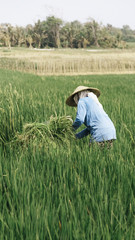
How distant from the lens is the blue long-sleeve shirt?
8.50ft

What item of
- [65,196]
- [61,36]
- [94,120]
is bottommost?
[65,196]

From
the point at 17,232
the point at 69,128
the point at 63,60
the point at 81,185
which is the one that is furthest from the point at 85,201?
the point at 63,60

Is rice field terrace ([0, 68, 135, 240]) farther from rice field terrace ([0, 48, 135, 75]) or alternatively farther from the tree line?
the tree line

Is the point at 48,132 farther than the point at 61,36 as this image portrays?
No

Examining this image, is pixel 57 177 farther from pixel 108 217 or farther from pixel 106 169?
pixel 108 217

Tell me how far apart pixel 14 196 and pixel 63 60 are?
2043 cm

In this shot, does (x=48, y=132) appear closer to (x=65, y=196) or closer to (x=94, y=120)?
(x=94, y=120)

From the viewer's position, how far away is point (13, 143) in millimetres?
2512

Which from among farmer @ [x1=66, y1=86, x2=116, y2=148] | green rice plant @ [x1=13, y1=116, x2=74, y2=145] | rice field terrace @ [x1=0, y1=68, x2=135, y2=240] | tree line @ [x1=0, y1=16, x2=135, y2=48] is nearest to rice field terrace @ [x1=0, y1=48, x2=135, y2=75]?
farmer @ [x1=66, y1=86, x2=116, y2=148]

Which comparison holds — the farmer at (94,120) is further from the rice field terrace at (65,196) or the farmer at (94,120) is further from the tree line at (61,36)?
the tree line at (61,36)

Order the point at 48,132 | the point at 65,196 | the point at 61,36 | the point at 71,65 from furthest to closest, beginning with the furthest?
1. the point at 61,36
2. the point at 71,65
3. the point at 48,132
4. the point at 65,196

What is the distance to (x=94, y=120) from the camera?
2.69 meters

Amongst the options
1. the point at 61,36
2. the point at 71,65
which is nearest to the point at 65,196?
the point at 71,65

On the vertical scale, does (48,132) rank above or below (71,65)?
below
